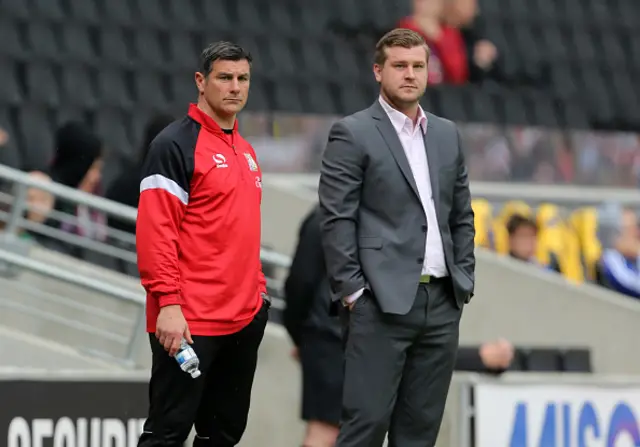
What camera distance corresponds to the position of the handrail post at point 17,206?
25.7ft

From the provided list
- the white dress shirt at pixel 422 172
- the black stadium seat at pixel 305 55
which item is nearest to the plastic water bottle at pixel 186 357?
the white dress shirt at pixel 422 172

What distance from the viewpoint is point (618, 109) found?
42.2 feet

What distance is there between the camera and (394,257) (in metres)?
5.12

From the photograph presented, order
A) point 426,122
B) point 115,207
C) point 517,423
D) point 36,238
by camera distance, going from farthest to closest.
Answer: point 36,238, point 115,207, point 517,423, point 426,122

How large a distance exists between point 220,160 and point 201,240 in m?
0.28

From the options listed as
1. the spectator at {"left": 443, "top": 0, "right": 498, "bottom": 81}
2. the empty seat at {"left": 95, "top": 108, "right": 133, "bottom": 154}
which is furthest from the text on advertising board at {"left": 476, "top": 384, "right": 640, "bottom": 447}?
the spectator at {"left": 443, "top": 0, "right": 498, "bottom": 81}

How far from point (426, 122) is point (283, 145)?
5.22m

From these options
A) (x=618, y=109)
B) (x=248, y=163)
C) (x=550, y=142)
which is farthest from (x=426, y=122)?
(x=618, y=109)

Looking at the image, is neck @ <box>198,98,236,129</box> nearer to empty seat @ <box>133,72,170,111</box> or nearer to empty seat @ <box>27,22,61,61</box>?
empty seat @ <box>133,72,170,111</box>

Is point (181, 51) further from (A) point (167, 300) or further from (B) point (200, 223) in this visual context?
(A) point (167, 300)

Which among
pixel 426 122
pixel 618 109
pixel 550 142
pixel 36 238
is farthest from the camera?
pixel 618 109

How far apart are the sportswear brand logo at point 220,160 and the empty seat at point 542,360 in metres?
4.02

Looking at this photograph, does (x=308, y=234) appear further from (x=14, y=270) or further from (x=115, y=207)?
(x=14, y=270)

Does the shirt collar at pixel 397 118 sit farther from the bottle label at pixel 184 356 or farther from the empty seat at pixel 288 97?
the empty seat at pixel 288 97
